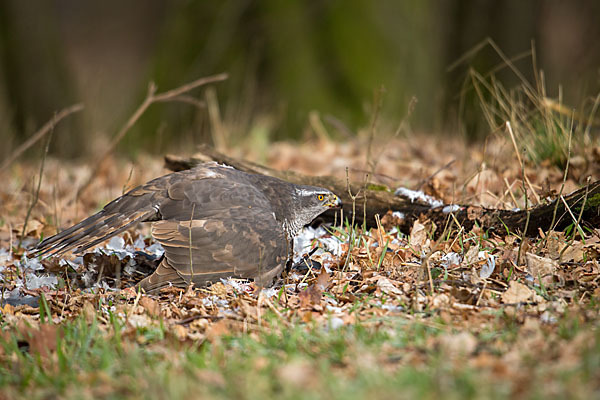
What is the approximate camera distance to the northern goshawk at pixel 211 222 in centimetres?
371

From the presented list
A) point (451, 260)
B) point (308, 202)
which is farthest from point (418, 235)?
point (308, 202)

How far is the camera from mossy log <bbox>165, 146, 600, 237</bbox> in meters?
3.94

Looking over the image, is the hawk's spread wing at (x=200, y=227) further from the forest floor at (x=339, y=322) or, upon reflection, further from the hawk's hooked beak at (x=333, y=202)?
the hawk's hooked beak at (x=333, y=202)

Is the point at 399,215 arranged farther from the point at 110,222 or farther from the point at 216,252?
the point at 110,222

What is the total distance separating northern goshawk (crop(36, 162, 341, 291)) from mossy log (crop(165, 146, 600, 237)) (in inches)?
15.8

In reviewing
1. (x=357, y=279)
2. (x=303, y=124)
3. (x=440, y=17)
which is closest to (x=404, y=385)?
(x=357, y=279)

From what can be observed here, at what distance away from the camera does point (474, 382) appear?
2156mm

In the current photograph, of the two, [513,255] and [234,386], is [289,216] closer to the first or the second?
[513,255]

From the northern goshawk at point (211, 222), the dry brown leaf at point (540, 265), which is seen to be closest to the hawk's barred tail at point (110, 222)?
the northern goshawk at point (211, 222)

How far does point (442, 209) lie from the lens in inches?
177

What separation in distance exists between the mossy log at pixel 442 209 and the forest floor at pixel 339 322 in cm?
11

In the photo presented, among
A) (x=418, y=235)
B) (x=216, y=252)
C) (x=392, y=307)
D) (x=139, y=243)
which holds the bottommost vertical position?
(x=139, y=243)

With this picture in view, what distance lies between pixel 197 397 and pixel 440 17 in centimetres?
1259

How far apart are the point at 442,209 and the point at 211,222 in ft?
6.18
